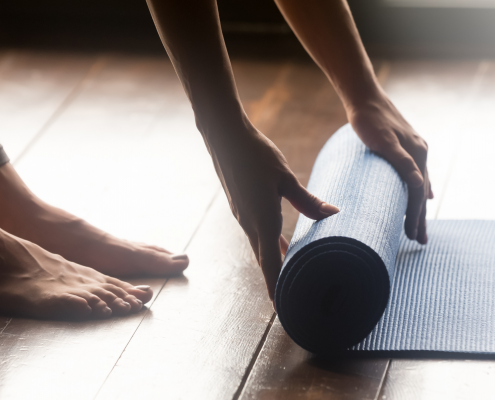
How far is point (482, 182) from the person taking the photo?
1982 millimetres

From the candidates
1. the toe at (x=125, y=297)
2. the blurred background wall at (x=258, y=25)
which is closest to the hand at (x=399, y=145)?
the toe at (x=125, y=297)

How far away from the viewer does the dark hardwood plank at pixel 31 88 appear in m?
2.45

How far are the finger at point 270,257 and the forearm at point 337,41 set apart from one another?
487mm

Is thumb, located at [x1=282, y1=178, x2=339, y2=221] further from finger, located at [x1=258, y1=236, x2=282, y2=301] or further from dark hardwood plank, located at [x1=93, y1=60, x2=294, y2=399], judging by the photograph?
dark hardwood plank, located at [x1=93, y1=60, x2=294, y2=399]

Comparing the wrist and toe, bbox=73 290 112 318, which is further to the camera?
the wrist

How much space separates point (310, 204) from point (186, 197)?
2.46 feet

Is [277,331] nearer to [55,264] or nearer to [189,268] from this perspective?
[189,268]

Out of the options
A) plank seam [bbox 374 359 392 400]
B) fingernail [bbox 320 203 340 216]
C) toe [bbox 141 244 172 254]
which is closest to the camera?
plank seam [bbox 374 359 392 400]

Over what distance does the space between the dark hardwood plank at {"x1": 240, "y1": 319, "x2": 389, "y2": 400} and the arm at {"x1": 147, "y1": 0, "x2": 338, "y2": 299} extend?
0.16 meters

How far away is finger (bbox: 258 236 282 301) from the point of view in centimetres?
128

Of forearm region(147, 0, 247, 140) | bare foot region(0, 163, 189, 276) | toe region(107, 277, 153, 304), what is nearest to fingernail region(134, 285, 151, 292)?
toe region(107, 277, 153, 304)

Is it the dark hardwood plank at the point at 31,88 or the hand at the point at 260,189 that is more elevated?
the hand at the point at 260,189

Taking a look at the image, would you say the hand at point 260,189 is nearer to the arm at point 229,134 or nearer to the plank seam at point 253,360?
the arm at point 229,134

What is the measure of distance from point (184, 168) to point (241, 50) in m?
1.08
